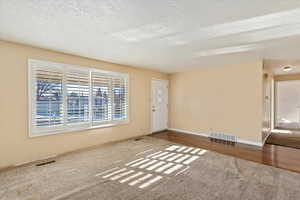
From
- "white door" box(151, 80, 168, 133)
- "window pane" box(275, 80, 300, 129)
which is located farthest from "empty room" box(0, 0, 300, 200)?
"window pane" box(275, 80, 300, 129)

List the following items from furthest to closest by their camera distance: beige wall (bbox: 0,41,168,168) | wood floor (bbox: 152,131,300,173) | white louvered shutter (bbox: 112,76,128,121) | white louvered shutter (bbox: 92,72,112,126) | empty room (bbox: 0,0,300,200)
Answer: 1. white louvered shutter (bbox: 112,76,128,121)
2. white louvered shutter (bbox: 92,72,112,126)
3. wood floor (bbox: 152,131,300,173)
4. beige wall (bbox: 0,41,168,168)
5. empty room (bbox: 0,0,300,200)

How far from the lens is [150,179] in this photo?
2.39m

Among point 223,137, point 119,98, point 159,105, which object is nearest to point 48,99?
point 119,98

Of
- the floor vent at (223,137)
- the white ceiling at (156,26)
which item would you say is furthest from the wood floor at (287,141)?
the white ceiling at (156,26)

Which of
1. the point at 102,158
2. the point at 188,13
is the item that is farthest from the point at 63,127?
the point at 188,13

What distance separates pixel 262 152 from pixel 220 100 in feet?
5.95

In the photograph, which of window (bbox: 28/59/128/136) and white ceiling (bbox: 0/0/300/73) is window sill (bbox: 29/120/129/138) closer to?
window (bbox: 28/59/128/136)

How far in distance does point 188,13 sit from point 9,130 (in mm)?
3668

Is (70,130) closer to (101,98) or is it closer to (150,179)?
(101,98)

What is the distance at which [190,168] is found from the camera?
2.75m

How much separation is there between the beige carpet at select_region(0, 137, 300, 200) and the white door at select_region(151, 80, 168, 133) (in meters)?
2.40

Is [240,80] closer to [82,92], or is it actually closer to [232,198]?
[232,198]

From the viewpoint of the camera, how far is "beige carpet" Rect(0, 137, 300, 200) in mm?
1999

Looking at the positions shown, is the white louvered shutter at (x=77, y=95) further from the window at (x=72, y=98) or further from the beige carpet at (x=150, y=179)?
the beige carpet at (x=150, y=179)
